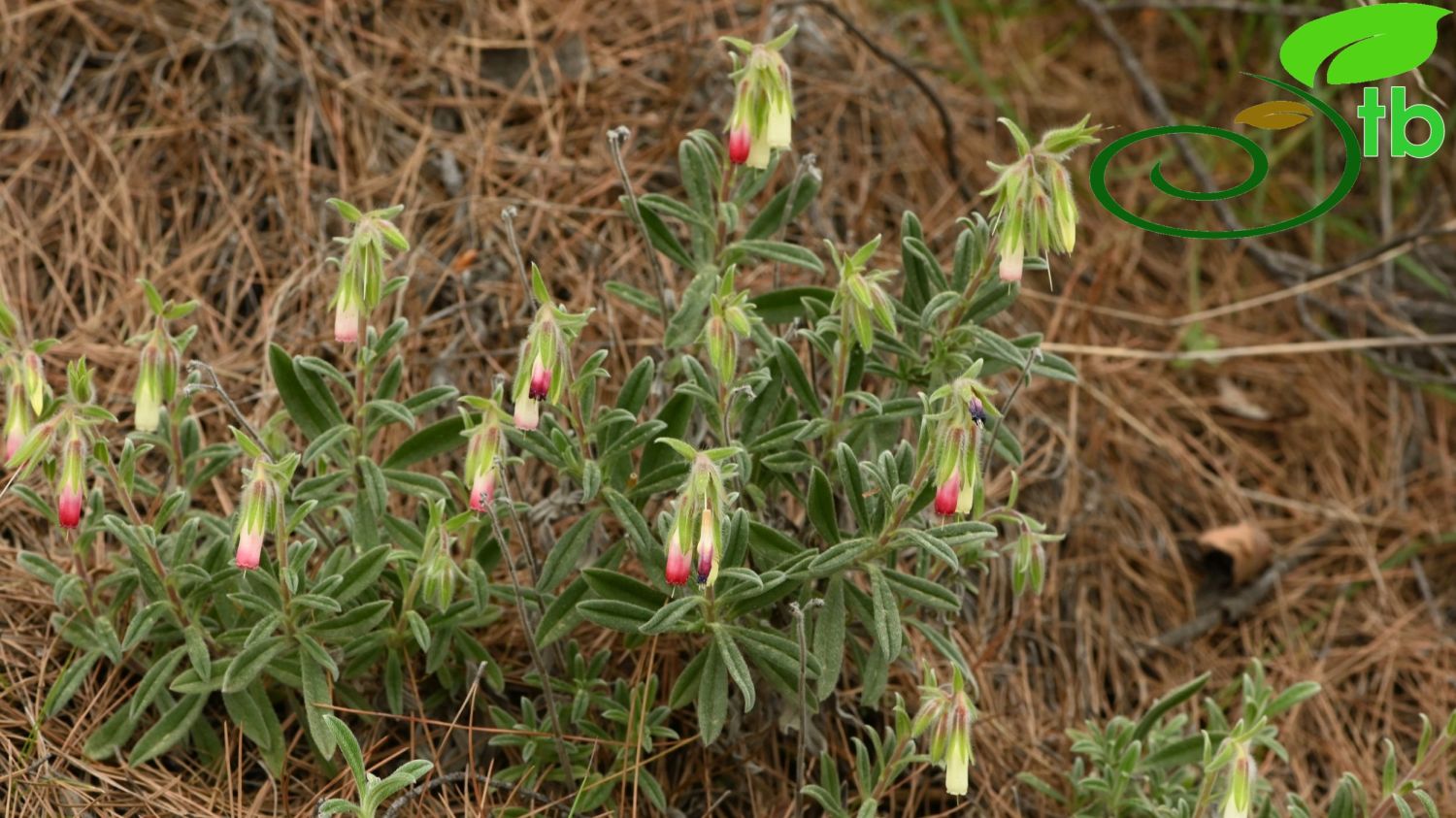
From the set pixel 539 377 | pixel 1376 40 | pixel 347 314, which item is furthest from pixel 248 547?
pixel 1376 40

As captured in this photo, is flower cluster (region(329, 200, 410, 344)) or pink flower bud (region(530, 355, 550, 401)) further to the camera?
flower cluster (region(329, 200, 410, 344))

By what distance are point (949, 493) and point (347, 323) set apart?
1.09m

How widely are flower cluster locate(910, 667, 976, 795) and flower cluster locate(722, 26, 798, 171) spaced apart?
995 millimetres

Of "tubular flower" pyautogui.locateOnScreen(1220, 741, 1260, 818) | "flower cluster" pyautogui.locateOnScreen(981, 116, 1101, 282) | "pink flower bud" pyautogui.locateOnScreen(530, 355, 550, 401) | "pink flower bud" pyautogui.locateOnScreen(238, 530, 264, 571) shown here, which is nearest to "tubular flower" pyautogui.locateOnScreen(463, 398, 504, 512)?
"pink flower bud" pyautogui.locateOnScreen(530, 355, 550, 401)

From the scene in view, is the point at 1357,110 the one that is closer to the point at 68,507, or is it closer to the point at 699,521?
the point at 699,521

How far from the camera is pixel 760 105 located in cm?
264

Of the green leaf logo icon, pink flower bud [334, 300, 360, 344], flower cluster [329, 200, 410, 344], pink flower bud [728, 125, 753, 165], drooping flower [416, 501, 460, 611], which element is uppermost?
pink flower bud [728, 125, 753, 165]

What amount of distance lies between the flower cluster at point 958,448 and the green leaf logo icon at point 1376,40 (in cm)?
224

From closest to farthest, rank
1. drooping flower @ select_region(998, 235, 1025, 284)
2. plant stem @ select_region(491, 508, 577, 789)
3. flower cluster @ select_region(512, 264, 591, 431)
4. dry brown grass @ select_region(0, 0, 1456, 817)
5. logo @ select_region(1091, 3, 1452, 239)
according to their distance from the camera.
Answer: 1. flower cluster @ select_region(512, 264, 591, 431)
2. drooping flower @ select_region(998, 235, 1025, 284)
3. plant stem @ select_region(491, 508, 577, 789)
4. dry brown grass @ select_region(0, 0, 1456, 817)
5. logo @ select_region(1091, 3, 1452, 239)

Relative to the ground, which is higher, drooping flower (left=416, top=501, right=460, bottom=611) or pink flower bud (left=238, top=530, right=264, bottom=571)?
pink flower bud (left=238, top=530, right=264, bottom=571)

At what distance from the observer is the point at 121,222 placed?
3816mm

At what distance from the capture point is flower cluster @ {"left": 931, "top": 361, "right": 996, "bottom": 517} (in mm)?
2408

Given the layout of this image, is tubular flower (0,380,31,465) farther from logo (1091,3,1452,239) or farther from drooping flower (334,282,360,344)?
logo (1091,3,1452,239)

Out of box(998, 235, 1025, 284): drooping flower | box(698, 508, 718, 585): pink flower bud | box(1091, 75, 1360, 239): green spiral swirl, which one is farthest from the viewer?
box(1091, 75, 1360, 239): green spiral swirl
